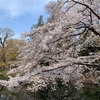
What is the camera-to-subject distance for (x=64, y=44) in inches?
199

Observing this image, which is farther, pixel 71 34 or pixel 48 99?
pixel 48 99

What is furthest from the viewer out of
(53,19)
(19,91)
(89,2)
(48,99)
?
(19,91)

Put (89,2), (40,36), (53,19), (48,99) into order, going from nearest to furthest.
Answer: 1. (40,36)
2. (53,19)
3. (89,2)
4. (48,99)

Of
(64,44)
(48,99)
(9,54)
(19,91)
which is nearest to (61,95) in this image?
(48,99)

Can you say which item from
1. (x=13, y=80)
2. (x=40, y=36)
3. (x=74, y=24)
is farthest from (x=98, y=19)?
(x=13, y=80)

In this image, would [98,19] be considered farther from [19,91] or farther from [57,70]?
[19,91]

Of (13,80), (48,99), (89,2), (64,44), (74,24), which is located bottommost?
(48,99)

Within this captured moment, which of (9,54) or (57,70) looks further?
(9,54)

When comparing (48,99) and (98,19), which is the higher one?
(98,19)

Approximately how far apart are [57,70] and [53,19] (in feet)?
3.58

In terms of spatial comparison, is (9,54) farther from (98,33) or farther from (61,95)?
(98,33)

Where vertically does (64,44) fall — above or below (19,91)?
above

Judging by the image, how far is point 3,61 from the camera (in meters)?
25.5

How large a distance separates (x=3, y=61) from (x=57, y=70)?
21.5 metres
